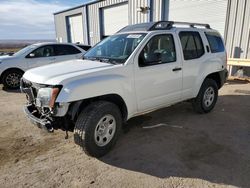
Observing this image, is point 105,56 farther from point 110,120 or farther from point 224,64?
point 224,64

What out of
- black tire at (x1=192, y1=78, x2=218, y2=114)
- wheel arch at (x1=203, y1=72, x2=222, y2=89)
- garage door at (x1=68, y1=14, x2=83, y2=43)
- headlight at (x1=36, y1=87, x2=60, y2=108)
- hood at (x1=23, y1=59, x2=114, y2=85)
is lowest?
black tire at (x1=192, y1=78, x2=218, y2=114)

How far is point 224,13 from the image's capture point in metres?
9.51

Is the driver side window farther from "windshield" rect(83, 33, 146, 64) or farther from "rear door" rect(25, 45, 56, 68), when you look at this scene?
"rear door" rect(25, 45, 56, 68)

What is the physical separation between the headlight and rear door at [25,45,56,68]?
5.89 meters

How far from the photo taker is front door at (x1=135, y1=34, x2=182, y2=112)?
3881 millimetres

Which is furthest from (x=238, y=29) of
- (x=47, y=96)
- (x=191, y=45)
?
(x=47, y=96)

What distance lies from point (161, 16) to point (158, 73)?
856cm

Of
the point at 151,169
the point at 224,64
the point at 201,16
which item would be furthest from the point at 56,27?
the point at 151,169

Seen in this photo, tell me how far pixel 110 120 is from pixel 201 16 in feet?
28.3

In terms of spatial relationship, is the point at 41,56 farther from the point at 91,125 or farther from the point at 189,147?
the point at 189,147

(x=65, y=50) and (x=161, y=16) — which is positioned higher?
(x=161, y=16)

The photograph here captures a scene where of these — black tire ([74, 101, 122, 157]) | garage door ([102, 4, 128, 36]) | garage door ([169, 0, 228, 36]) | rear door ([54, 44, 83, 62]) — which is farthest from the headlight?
garage door ([102, 4, 128, 36])

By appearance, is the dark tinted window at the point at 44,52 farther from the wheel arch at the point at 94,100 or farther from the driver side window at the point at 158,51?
the wheel arch at the point at 94,100

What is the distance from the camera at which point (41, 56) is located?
8.72m
